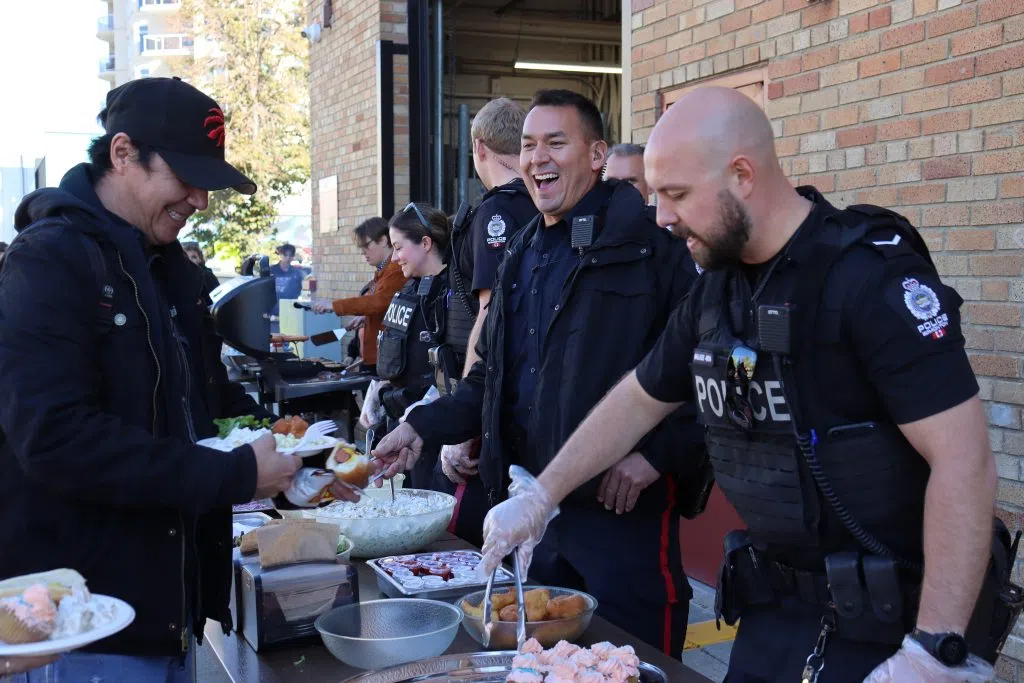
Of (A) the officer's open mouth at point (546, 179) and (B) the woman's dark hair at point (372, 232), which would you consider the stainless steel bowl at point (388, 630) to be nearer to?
(A) the officer's open mouth at point (546, 179)

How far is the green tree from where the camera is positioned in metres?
29.9

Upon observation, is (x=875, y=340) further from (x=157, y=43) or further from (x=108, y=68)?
(x=108, y=68)

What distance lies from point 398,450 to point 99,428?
1187mm

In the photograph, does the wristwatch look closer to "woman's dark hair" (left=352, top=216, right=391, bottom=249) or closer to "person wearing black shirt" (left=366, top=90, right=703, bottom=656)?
"person wearing black shirt" (left=366, top=90, right=703, bottom=656)

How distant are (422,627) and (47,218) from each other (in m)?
1.17

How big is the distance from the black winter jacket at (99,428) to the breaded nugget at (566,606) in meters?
0.70

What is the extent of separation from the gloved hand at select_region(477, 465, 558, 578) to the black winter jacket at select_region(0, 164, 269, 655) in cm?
55

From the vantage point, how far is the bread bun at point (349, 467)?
2.51 metres

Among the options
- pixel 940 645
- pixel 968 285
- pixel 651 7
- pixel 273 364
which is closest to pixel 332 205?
pixel 273 364

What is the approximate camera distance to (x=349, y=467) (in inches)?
100

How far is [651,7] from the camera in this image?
536 cm

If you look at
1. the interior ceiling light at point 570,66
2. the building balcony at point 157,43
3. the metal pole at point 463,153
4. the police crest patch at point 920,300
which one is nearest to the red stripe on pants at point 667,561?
the police crest patch at point 920,300

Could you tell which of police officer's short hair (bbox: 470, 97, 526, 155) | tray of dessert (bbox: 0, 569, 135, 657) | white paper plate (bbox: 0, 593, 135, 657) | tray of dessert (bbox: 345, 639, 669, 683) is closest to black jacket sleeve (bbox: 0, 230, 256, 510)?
tray of dessert (bbox: 0, 569, 135, 657)

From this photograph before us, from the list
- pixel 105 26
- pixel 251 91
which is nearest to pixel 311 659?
pixel 251 91
